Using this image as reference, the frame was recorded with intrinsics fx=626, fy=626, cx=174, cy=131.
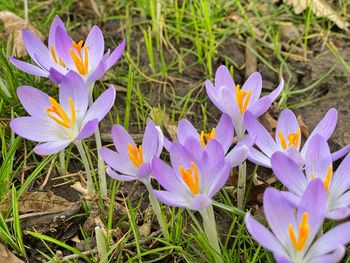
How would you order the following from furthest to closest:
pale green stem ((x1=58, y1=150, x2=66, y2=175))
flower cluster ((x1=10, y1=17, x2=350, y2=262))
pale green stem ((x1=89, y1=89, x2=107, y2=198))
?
pale green stem ((x1=58, y1=150, x2=66, y2=175)), pale green stem ((x1=89, y1=89, x2=107, y2=198)), flower cluster ((x1=10, y1=17, x2=350, y2=262))

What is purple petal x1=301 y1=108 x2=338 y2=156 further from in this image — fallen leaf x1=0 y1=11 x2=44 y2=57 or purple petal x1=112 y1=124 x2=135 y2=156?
fallen leaf x1=0 y1=11 x2=44 y2=57

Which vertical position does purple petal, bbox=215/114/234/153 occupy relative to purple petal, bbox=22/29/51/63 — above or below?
below

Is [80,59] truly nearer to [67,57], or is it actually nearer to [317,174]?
[67,57]

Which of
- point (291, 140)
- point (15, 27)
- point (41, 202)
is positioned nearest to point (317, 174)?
point (291, 140)

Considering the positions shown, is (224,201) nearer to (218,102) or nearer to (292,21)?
(218,102)

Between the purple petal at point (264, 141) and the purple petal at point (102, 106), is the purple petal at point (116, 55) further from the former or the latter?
the purple petal at point (264, 141)

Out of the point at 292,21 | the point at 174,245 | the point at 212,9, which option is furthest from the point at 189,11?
the point at 174,245

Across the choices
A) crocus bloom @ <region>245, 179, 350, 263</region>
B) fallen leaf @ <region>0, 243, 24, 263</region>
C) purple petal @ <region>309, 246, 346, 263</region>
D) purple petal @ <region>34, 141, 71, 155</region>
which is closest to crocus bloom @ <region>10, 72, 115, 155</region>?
purple petal @ <region>34, 141, 71, 155</region>

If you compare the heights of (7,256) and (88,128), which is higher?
(88,128)
